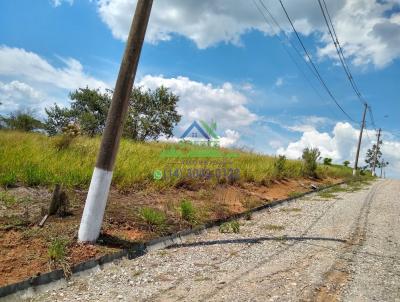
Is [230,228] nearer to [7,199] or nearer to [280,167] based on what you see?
[7,199]

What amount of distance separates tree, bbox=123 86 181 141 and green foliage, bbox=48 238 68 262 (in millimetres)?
23997

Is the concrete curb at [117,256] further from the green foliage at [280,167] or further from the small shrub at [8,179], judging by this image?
the green foliage at [280,167]

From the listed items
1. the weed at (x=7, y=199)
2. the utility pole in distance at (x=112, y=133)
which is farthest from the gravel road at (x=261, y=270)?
the weed at (x=7, y=199)

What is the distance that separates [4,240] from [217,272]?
3114 mm

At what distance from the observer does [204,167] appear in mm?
13281

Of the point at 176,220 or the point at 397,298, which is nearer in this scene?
the point at 397,298

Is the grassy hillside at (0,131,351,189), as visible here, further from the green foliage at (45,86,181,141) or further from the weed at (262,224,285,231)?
the green foliage at (45,86,181,141)

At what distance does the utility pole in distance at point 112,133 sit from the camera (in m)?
5.58

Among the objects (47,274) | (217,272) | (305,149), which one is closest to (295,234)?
(217,272)

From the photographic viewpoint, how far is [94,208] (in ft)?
18.3

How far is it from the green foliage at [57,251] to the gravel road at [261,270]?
42 centimetres

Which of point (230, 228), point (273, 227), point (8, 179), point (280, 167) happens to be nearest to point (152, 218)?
point (230, 228)

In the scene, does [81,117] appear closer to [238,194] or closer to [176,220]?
[238,194]

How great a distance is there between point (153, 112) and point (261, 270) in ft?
88.0
